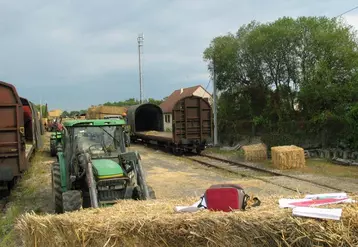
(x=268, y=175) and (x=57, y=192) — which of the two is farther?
(x=268, y=175)

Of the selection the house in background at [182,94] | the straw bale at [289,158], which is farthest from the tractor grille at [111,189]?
the house in background at [182,94]

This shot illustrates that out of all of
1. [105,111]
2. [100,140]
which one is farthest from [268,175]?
[105,111]

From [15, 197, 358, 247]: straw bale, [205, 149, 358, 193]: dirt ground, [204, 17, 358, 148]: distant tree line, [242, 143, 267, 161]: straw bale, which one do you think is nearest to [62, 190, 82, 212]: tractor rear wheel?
[15, 197, 358, 247]: straw bale

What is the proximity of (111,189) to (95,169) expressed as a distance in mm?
467

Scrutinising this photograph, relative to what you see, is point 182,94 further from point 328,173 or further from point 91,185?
point 91,185

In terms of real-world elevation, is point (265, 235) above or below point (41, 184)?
above

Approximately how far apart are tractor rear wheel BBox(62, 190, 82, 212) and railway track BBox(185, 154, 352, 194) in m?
4.99

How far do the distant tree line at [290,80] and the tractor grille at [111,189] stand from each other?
→ 45.3 ft

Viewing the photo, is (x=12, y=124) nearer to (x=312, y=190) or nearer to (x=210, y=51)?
(x=312, y=190)

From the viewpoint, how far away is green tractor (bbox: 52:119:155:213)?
24.5ft

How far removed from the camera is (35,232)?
A: 445 centimetres

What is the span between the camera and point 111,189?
757cm

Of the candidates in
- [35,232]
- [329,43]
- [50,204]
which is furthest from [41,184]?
[329,43]

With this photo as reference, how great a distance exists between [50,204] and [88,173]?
153 inches
